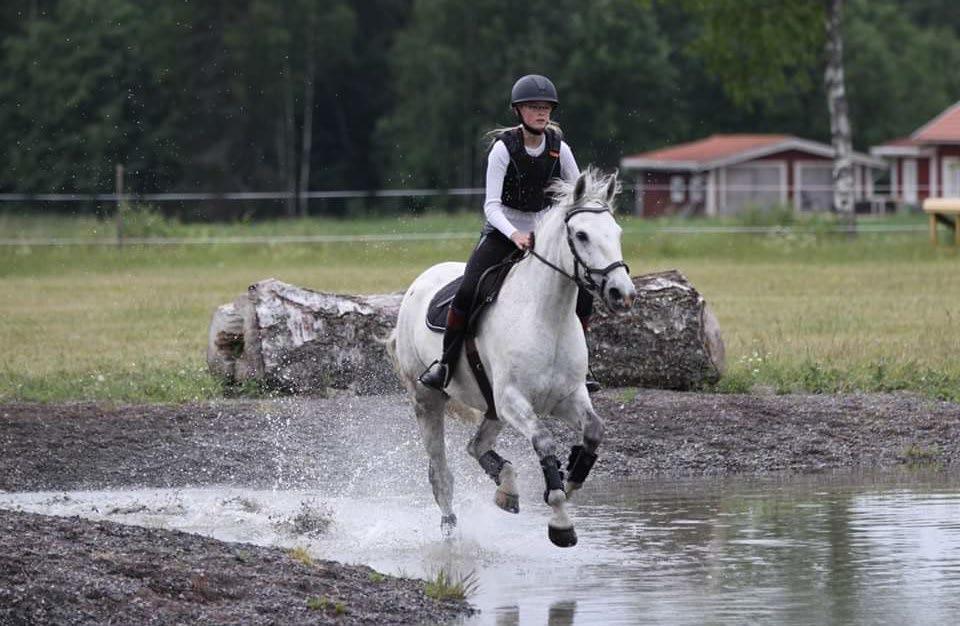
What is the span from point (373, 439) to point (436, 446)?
2.50 meters

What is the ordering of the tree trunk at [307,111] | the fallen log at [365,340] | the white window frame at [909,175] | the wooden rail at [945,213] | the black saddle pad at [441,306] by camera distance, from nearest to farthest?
1. the black saddle pad at [441,306]
2. the fallen log at [365,340]
3. the wooden rail at [945,213]
4. the white window frame at [909,175]
5. the tree trunk at [307,111]

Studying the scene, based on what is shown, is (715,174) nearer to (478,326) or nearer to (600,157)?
(600,157)

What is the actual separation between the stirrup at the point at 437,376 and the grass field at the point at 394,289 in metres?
4.96

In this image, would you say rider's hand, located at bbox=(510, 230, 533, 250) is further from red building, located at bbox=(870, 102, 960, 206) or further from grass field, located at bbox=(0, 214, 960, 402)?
red building, located at bbox=(870, 102, 960, 206)

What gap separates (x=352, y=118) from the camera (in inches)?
2889

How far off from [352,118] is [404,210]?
20.5 m

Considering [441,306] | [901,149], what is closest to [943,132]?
[901,149]

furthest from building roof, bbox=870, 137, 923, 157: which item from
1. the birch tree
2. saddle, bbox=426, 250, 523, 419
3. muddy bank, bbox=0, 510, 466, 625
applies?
muddy bank, bbox=0, 510, 466, 625

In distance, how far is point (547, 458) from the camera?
8820 millimetres

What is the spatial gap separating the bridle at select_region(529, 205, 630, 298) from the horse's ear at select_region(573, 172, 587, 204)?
0.09m

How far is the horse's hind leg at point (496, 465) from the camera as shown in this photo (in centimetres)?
957

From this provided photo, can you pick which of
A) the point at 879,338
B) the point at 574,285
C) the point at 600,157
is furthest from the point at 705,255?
the point at 600,157

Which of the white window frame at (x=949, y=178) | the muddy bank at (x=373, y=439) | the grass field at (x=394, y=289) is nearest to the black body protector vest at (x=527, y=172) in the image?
the muddy bank at (x=373, y=439)

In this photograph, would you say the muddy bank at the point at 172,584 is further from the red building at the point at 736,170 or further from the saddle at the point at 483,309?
the red building at the point at 736,170
